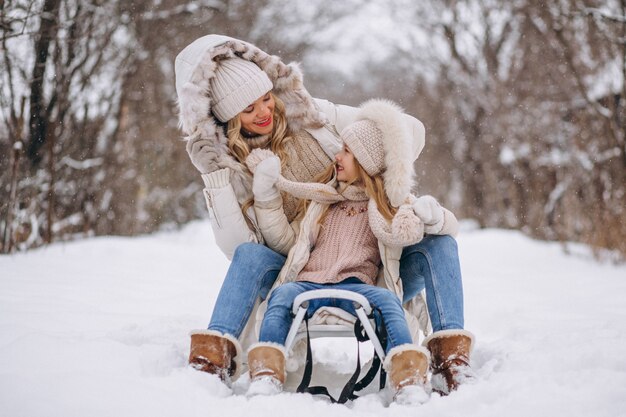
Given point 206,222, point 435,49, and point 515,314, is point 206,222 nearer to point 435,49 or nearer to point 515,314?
Answer: point 435,49

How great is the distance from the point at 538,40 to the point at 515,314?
8.23 meters

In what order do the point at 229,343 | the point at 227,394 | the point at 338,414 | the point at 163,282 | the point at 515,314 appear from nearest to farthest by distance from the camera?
the point at 338,414
the point at 227,394
the point at 229,343
the point at 515,314
the point at 163,282

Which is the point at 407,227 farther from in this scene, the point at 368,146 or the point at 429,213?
the point at 368,146

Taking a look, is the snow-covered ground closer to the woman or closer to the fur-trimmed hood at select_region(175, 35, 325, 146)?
the woman

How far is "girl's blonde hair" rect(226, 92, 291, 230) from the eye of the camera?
→ 2.79m

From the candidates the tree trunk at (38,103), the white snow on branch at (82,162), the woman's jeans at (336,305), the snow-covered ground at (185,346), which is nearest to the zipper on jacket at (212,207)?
the woman's jeans at (336,305)

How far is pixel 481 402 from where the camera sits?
200 cm

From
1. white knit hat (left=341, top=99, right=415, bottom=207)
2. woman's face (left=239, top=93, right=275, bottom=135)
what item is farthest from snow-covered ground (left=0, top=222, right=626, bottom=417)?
woman's face (left=239, top=93, right=275, bottom=135)

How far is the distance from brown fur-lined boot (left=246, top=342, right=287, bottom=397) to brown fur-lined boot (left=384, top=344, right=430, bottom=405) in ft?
1.17

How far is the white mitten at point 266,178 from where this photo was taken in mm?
2588

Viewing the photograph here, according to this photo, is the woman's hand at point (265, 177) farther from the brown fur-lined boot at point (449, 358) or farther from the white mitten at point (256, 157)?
the brown fur-lined boot at point (449, 358)

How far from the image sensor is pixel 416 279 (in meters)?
2.57

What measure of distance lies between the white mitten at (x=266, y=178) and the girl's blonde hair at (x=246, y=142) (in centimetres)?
11

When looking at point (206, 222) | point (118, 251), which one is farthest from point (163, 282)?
point (206, 222)
